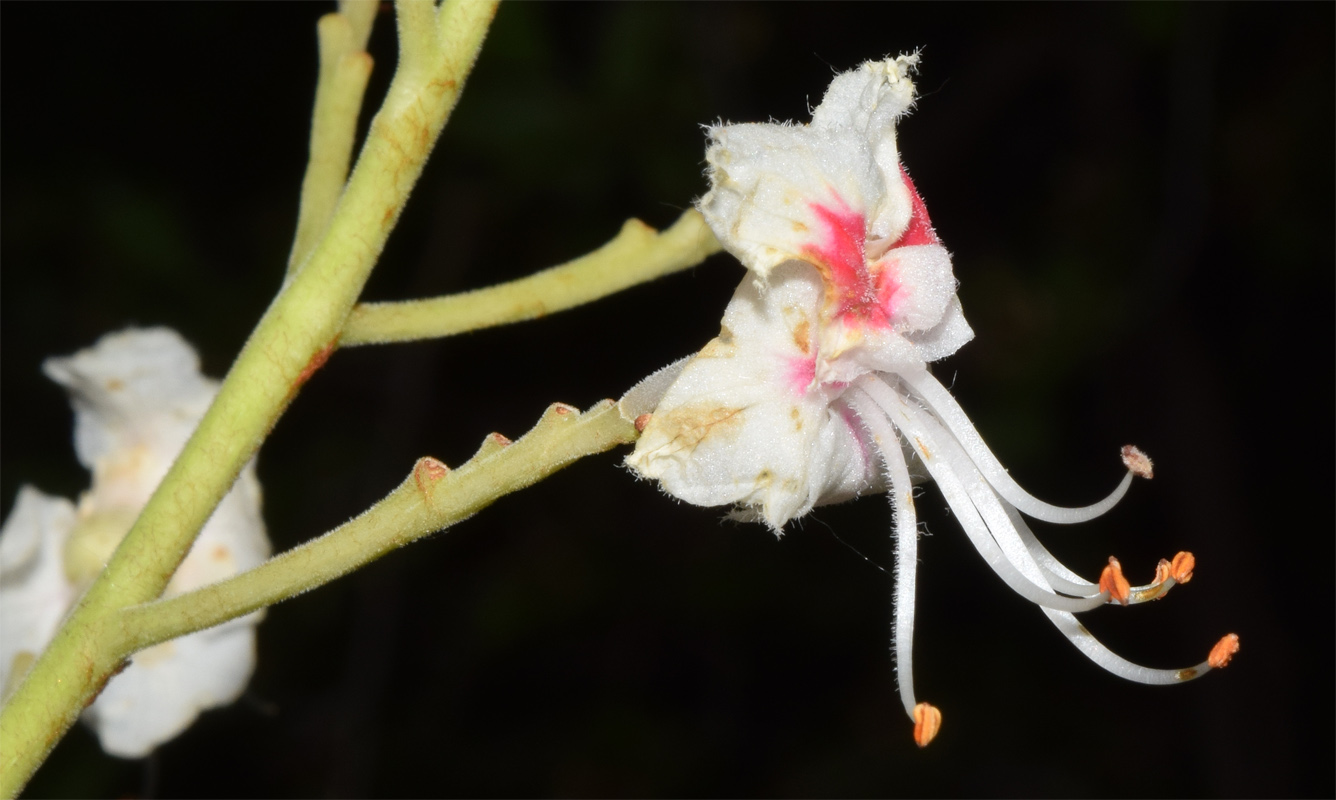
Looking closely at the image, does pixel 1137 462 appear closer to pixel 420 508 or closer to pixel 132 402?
pixel 420 508

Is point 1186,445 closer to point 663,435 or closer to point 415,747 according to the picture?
point 415,747

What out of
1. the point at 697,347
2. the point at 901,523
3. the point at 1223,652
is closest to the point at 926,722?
the point at 901,523

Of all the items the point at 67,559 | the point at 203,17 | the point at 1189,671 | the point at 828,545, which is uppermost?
the point at 203,17

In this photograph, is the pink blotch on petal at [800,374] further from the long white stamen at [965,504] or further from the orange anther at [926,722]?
the orange anther at [926,722]

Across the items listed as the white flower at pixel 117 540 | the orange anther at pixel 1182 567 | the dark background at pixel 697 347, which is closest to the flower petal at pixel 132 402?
the white flower at pixel 117 540

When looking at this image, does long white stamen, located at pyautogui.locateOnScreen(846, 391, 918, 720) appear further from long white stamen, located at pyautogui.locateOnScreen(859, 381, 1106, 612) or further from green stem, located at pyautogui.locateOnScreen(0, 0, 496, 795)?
green stem, located at pyautogui.locateOnScreen(0, 0, 496, 795)

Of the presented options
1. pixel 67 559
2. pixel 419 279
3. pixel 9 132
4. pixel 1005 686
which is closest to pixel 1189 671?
pixel 67 559
